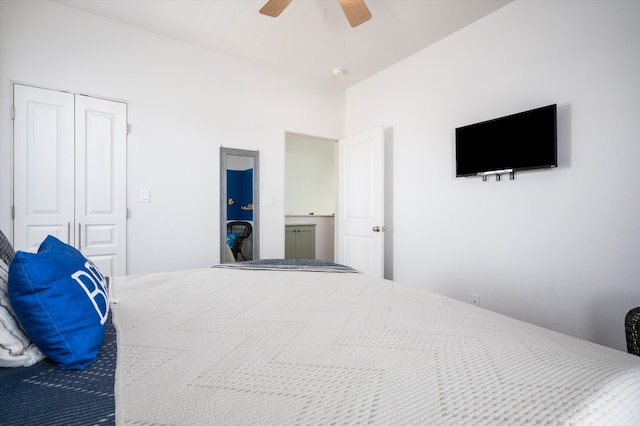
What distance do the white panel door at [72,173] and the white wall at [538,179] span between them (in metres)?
2.73

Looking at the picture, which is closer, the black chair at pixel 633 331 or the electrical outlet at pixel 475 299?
the black chair at pixel 633 331

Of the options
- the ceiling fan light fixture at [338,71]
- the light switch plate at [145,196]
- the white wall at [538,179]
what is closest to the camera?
the white wall at [538,179]

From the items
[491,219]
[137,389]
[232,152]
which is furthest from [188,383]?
[232,152]

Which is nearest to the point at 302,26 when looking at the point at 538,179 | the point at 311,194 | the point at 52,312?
the point at 538,179

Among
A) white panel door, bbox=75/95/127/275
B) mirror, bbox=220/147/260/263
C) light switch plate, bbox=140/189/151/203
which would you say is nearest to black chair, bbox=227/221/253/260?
mirror, bbox=220/147/260/263

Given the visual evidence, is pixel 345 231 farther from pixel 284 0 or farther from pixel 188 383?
pixel 188 383

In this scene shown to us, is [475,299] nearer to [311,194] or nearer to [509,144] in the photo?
[509,144]

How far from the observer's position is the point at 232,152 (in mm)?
3260

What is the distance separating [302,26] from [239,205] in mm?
1787

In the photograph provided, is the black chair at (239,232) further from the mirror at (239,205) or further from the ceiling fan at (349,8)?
the ceiling fan at (349,8)

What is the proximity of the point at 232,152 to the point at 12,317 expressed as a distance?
2.67 m

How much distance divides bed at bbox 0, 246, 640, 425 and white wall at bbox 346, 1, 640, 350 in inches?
58.2

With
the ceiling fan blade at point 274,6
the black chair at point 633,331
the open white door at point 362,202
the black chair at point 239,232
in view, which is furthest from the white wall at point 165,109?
the black chair at point 633,331

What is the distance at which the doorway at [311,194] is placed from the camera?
497 centimetres
